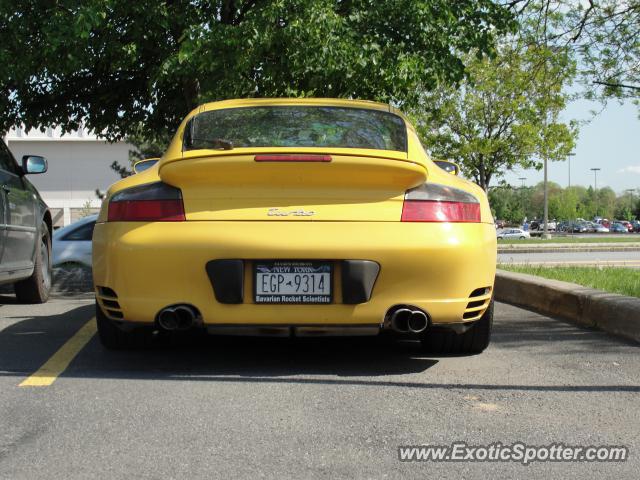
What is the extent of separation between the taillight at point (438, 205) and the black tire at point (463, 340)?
681mm

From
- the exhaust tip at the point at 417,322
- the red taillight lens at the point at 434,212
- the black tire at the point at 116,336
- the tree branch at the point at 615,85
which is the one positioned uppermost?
the tree branch at the point at 615,85

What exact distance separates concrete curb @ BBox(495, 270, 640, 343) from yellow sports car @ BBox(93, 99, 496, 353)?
2171 millimetres

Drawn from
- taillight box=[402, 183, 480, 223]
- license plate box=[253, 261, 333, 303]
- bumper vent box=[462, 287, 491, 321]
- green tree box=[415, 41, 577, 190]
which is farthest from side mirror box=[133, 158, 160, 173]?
green tree box=[415, 41, 577, 190]

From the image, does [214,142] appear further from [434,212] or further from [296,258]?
[434,212]

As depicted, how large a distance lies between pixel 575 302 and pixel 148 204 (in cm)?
416

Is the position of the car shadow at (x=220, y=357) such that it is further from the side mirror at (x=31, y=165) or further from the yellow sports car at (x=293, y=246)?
the side mirror at (x=31, y=165)

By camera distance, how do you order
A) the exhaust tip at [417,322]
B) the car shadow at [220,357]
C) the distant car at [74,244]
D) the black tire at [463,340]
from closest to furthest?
the exhaust tip at [417,322]
the car shadow at [220,357]
the black tire at [463,340]
the distant car at [74,244]

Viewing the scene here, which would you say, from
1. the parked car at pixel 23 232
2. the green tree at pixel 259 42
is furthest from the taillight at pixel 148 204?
the green tree at pixel 259 42

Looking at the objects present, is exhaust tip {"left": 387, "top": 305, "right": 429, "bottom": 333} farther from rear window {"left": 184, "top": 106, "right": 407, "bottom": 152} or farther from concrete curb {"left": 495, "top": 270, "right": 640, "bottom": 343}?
concrete curb {"left": 495, "top": 270, "right": 640, "bottom": 343}

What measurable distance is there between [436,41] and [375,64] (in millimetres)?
1225

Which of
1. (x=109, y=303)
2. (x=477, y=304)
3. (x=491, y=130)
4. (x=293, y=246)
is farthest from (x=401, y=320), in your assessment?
(x=491, y=130)

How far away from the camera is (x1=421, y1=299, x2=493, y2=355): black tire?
5.02m

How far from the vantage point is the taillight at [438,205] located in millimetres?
4465

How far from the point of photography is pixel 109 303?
15.3ft
